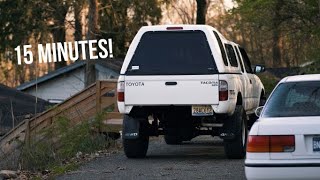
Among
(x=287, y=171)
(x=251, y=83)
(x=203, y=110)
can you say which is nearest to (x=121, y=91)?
(x=203, y=110)

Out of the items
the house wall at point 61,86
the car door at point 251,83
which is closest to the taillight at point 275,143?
the car door at point 251,83

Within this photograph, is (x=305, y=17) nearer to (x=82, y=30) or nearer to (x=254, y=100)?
(x=82, y=30)

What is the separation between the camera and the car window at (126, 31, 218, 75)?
12375mm

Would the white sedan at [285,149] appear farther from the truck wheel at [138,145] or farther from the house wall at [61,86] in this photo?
the house wall at [61,86]

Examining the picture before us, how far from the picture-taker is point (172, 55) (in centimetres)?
1264

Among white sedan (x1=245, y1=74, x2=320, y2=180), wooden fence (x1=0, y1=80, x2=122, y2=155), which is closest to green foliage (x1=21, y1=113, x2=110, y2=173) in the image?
wooden fence (x1=0, y1=80, x2=122, y2=155)

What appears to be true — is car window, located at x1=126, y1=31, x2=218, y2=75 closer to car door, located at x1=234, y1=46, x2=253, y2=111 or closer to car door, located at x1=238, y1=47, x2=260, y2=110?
car door, located at x1=234, y1=46, x2=253, y2=111

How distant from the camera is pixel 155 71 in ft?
40.9

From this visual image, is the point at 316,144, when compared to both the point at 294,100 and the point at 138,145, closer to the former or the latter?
the point at 294,100

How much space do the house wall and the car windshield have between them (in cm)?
3301

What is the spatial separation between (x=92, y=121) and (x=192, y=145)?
2388 millimetres

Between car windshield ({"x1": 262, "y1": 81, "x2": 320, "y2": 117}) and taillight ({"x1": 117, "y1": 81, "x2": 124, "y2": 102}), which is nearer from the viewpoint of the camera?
car windshield ({"x1": 262, "y1": 81, "x2": 320, "y2": 117})

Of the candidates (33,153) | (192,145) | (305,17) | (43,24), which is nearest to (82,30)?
(43,24)

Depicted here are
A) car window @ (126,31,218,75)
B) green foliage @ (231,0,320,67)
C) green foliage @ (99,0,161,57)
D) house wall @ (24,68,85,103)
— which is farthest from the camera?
house wall @ (24,68,85,103)
